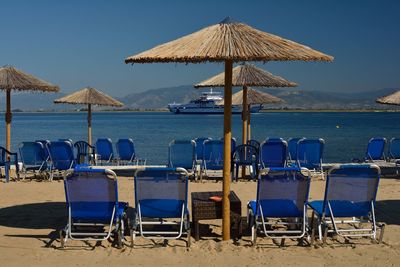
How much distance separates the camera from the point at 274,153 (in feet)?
29.9

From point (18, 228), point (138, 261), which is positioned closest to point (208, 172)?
point (18, 228)

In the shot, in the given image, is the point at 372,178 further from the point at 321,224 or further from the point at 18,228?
the point at 18,228

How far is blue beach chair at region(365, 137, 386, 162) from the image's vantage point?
36.7ft

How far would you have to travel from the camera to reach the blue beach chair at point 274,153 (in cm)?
905

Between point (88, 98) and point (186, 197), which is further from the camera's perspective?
point (88, 98)

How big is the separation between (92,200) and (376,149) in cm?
783

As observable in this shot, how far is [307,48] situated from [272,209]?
1609 millimetres

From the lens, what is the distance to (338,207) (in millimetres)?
5199

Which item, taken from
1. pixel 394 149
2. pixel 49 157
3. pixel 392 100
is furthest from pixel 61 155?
pixel 394 149

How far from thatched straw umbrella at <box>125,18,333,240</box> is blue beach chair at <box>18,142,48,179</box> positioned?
5212 mm

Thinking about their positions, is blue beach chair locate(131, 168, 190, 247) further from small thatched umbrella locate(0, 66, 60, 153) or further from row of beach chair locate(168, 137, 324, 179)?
small thatched umbrella locate(0, 66, 60, 153)

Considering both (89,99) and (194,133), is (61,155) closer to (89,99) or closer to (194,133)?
(89,99)

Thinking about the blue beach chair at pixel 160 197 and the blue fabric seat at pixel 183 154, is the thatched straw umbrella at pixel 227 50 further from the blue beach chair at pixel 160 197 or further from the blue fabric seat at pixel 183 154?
the blue fabric seat at pixel 183 154

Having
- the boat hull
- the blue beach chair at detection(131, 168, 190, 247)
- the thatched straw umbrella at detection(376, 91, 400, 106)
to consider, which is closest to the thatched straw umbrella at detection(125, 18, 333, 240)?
the blue beach chair at detection(131, 168, 190, 247)
